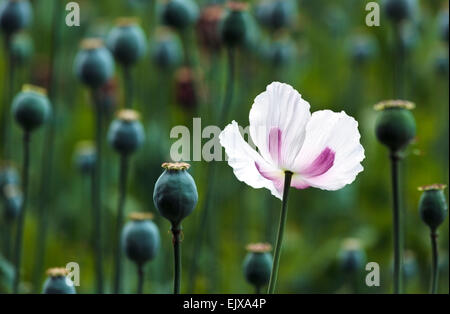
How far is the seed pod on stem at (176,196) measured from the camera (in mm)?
760

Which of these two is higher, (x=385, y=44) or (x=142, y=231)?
(x=385, y=44)

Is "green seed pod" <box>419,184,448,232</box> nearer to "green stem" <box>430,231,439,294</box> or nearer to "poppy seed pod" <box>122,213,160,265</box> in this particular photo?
"green stem" <box>430,231,439,294</box>

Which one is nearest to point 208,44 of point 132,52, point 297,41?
point 132,52

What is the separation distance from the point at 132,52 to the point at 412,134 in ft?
1.94

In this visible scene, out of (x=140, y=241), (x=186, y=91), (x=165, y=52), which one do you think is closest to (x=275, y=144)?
(x=140, y=241)

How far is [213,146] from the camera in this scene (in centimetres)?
146

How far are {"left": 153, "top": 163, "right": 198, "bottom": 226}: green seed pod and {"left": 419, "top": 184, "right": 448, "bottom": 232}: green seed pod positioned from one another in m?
0.29

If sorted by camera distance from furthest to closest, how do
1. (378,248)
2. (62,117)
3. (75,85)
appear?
(75,85), (62,117), (378,248)

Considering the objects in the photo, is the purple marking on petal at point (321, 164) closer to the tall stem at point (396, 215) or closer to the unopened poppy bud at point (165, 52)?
the tall stem at point (396, 215)

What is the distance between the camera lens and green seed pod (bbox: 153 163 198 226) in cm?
76

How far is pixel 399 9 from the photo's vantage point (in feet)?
4.91

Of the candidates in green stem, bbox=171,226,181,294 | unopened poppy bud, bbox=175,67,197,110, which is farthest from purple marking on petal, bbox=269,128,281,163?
unopened poppy bud, bbox=175,67,197,110

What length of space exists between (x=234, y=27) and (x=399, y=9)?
359 mm
